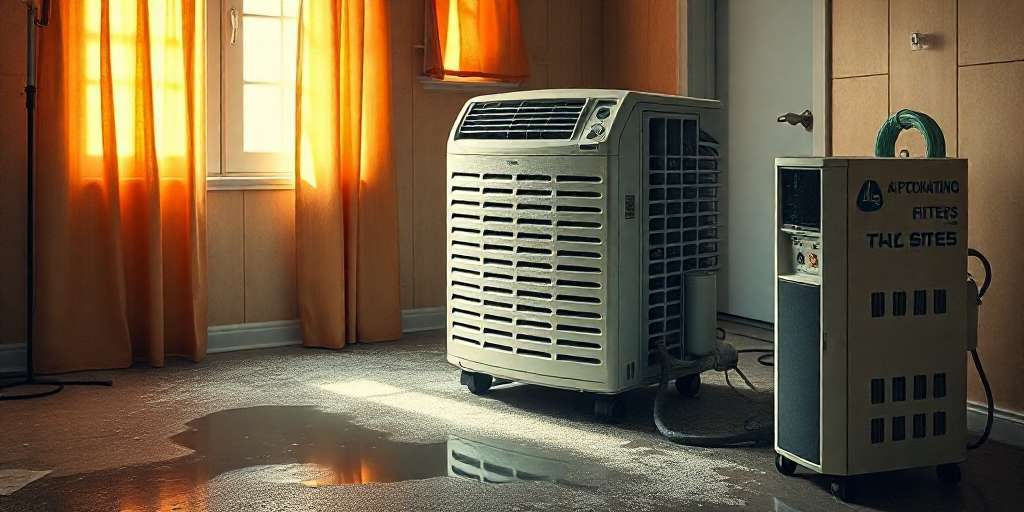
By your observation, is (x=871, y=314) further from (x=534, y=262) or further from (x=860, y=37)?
(x=860, y=37)

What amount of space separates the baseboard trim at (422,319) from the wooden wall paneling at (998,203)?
7.80 feet

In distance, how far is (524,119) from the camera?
3152 mm

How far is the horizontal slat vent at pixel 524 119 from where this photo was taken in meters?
3.07

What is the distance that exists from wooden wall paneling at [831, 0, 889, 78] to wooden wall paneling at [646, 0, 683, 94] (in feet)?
4.33

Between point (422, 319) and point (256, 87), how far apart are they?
121 centimetres

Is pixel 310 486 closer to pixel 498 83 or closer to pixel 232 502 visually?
pixel 232 502

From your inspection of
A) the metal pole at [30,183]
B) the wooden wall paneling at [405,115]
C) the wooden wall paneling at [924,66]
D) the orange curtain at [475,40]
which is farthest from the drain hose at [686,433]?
the metal pole at [30,183]

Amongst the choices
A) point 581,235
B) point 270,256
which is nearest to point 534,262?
point 581,235

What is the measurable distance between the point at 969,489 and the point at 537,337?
47.5 inches

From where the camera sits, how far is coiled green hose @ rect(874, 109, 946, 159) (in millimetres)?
2643

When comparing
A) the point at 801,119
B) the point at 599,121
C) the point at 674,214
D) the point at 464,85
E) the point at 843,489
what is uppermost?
the point at 464,85

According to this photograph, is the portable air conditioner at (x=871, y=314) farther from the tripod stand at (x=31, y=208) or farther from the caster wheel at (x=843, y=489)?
the tripod stand at (x=31, y=208)

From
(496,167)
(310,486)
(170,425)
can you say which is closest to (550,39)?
(496,167)

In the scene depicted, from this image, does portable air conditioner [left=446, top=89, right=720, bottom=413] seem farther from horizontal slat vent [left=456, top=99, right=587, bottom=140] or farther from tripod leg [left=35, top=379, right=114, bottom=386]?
tripod leg [left=35, top=379, right=114, bottom=386]
